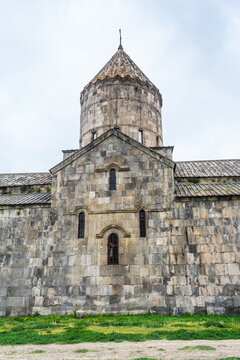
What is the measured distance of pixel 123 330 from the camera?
7.96m

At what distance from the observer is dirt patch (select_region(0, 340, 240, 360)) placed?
17.6 feet

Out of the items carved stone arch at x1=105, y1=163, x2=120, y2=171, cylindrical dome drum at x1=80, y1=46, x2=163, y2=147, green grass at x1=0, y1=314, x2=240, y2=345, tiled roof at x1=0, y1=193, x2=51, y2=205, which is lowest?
green grass at x1=0, y1=314, x2=240, y2=345

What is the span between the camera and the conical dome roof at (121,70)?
16.4 metres

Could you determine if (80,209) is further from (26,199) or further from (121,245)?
(26,199)

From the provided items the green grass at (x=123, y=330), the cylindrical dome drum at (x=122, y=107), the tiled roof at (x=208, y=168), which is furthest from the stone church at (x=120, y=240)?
the cylindrical dome drum at (x=122, y=107)

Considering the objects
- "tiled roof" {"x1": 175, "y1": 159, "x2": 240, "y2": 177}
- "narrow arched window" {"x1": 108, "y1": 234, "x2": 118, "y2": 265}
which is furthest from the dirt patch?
"tiled roof" {"x1": 175, "y1": 159, "x2": 240, "y2": 177}

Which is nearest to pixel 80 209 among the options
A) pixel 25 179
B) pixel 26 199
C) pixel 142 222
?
pixel 142 222

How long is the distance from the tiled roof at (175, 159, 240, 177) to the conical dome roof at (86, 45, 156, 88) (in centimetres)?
443

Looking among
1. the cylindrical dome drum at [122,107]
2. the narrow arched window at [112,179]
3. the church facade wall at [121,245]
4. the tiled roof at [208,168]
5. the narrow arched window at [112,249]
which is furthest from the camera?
the cylindrical dome drum at [122,107]

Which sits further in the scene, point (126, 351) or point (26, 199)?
point (26, 199)

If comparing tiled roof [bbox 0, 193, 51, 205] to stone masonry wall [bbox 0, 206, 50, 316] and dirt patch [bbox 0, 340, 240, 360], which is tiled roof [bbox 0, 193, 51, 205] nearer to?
stone masonry wall [bbox 0, 206, 50, 316]

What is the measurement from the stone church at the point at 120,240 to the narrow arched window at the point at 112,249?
3 cm

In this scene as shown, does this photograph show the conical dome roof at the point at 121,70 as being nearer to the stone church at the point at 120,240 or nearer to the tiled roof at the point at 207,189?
the stone church at the point at 120,240

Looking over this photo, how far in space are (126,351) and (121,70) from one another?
1383cm
